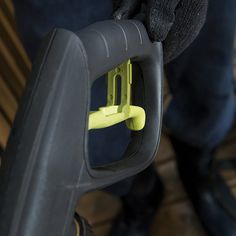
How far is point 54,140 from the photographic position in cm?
31

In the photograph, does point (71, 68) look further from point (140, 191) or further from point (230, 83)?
point (140, 191)

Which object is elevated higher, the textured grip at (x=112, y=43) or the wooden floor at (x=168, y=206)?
the textured grip at (x=112, y=43)

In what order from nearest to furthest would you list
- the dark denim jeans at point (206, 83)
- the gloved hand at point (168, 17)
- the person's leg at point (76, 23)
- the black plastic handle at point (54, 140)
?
the black plastic handle at point (54, 140)
the gloved hand at point (168, 17)
the person's leg at point (76, 23)
the dark denim jeans at point (206, 83)

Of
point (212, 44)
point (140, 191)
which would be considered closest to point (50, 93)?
point (212, 44)

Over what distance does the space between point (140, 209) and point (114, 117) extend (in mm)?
671

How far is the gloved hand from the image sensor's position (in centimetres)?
41

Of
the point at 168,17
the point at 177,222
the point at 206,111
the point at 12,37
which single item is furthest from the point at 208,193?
the point at 168,17

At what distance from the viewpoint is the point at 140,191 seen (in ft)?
3.25

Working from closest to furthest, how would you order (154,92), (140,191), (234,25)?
(154,92)
(234,25)
(140,191)

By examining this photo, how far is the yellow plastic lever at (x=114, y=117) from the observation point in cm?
36

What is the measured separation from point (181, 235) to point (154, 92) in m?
0.66

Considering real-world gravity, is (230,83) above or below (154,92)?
below

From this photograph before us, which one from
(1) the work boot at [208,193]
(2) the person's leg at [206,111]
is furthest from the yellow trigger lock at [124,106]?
(1) the work boot at [208,193]

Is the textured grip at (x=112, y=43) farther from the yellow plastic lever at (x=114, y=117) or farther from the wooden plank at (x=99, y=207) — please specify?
the wooden plank at (x=99, y=207)
